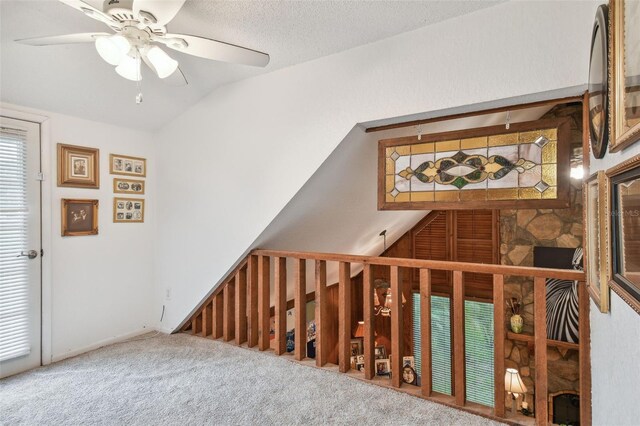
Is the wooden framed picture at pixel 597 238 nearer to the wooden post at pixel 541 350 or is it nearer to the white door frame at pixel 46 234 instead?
the wooden post at pixel 541 350

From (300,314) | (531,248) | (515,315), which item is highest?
(531,248)

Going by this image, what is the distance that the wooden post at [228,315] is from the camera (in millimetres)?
2883

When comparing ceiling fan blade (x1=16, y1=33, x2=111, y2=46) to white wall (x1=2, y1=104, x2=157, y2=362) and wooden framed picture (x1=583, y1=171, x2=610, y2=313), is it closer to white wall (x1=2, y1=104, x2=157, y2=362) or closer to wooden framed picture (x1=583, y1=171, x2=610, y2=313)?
white wall (x1=2, y1=104, x2=157, y2=362)

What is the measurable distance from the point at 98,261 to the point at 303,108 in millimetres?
2218

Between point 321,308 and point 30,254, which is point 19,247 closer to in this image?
point 30,254

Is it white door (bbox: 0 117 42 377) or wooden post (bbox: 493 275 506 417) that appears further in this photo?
white door (bbox: 0 117 42 377)

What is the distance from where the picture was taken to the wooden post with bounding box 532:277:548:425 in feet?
5.43

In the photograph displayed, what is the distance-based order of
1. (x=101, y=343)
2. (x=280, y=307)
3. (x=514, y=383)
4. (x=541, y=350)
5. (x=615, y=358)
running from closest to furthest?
(x=615, y=358) → (x=541, y=350) → (x=280, y=307) → (x=101, y=343) → (x=514, y=383)

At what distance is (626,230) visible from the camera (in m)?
0.80

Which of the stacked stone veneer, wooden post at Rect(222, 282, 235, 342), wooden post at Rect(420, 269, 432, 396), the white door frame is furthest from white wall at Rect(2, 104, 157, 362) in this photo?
the stacked stone veneer

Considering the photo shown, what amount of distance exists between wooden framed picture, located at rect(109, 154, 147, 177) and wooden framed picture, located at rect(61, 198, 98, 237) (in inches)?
13.6

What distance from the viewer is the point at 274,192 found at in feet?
7.97

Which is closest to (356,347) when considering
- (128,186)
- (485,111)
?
(128,186)

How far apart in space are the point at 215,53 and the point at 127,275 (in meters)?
2.41
